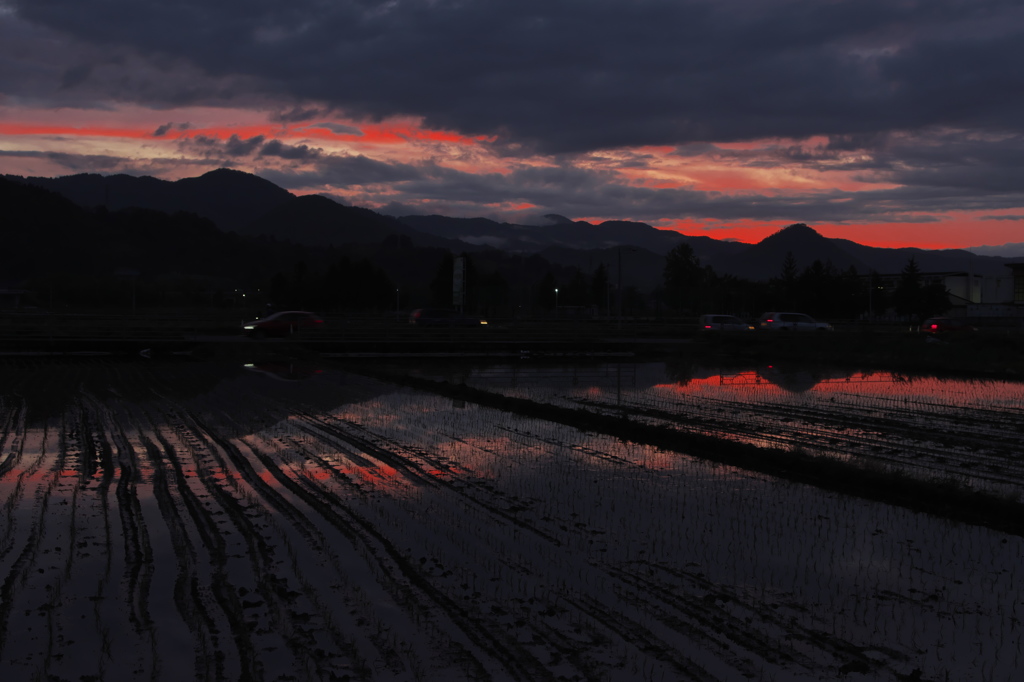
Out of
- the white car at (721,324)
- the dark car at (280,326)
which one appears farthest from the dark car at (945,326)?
the dark car at (280,326)

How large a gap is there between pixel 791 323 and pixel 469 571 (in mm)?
52902

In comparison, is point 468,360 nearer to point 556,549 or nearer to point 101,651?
point 556,549

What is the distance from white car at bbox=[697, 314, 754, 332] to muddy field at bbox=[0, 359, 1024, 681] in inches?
1653

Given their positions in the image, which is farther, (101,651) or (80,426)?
(80,426)

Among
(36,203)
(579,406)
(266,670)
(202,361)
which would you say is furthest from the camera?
(36,203)

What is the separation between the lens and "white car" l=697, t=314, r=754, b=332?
5356 centimetres

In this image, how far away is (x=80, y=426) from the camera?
1494 centimetres

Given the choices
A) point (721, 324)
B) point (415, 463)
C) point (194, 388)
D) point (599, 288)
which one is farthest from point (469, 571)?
point (599, 288)

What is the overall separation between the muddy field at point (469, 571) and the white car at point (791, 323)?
45429 millimetres

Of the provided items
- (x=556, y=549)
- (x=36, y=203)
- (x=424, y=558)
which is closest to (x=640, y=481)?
(x=556, y=549)

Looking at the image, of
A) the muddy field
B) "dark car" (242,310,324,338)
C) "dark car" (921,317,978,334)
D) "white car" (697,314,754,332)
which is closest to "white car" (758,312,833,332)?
"white car" (697,314,754,332)

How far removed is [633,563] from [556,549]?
725mm

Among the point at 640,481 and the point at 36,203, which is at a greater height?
the point at 36,203

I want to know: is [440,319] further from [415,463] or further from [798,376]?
[415,463]
